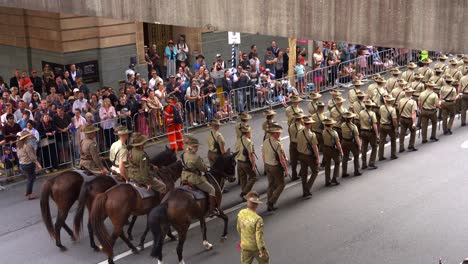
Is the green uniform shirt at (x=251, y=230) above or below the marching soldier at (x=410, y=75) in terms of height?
below

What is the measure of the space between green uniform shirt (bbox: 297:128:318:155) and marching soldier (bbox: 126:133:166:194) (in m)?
3.66

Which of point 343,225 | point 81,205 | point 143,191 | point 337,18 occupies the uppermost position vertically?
point 337,18

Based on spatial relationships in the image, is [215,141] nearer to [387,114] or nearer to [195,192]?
[195,192]

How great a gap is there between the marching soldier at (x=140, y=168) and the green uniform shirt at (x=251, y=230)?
2.62 meters

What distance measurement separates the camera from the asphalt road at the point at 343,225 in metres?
12.6

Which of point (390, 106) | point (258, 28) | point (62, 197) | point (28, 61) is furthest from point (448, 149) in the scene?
point (28, 61)

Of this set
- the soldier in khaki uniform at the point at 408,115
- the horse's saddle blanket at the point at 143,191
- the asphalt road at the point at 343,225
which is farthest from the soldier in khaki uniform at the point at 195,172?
the soldier in khaki uniform at the point at 408,115

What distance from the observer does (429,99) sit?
61.3 ft

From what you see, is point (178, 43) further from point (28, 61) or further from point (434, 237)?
point (434, 237)

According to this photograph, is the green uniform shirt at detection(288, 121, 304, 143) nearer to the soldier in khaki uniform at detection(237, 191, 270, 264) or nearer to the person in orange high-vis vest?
the person in orange high-vis vest

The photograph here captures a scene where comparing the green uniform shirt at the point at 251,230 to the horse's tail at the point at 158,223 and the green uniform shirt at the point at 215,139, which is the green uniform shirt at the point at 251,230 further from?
the green uniform shirt at the point at 215,139

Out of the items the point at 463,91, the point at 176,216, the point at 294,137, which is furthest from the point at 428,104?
the point at 176,216

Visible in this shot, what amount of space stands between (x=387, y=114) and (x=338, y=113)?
4.24 feet

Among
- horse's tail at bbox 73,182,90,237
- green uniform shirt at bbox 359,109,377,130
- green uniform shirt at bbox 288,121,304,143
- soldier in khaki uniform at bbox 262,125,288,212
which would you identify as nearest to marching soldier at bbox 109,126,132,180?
→ horse's tail at bbox 73,182,90,237
